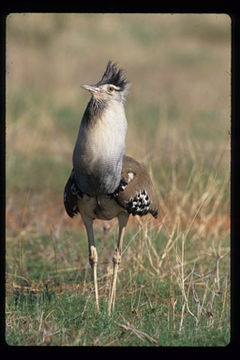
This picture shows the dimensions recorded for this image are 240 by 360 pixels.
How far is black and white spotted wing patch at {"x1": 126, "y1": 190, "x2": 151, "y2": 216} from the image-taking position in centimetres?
414

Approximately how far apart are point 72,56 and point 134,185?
32.6ft

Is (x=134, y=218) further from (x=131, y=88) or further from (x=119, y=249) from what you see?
(x=131, y=88)

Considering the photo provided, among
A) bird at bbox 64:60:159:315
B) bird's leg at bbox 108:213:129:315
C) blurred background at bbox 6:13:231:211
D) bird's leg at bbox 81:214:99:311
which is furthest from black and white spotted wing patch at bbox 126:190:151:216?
blurred background at bbox 6:13:231:211

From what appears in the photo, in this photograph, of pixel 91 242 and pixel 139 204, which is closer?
pixel 139 204

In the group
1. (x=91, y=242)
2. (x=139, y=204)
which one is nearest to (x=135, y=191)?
(x=139, y=204)

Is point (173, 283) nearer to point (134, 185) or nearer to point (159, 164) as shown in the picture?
point (134, 185)

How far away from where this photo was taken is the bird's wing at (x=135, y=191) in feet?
13.4

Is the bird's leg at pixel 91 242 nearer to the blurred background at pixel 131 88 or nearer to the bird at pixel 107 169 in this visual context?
the bird at pixel 107 169

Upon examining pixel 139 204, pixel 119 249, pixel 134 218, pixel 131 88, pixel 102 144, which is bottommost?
pixel 119 249

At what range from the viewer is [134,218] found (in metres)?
5.84

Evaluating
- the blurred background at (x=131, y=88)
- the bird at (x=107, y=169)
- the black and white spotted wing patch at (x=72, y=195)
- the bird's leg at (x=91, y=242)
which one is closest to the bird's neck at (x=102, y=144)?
the bird at (x=107, y=169)

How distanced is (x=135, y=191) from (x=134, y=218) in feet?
5.57

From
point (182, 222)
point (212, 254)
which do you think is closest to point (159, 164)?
point (182, 222)

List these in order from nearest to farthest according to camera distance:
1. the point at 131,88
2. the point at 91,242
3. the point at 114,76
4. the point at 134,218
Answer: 1. the point at 114,76
2. the point at 91,242
3. the point at 134,218
4. the point at 131,88
